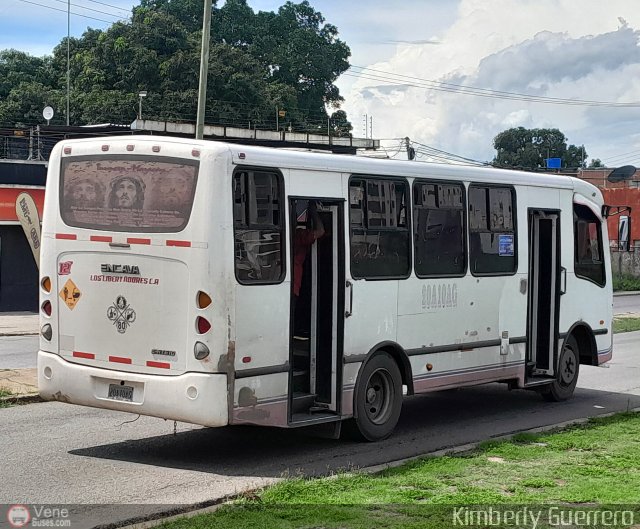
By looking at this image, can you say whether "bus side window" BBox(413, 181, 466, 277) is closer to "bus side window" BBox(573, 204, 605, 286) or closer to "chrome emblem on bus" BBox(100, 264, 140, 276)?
"bus side window" BBox(573, 204, 605, 286)

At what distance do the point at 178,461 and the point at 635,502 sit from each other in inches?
161

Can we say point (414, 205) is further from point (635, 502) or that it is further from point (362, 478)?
point (635, 502)

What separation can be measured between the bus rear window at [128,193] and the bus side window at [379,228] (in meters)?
2.04

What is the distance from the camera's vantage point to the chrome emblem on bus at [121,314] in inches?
363

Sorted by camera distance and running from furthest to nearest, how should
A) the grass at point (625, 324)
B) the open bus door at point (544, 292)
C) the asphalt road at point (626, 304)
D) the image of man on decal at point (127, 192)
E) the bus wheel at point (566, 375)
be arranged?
the asphalt road at point (626, 304), the grass at point (625, 324), the bus wheel at point (566, 375), the open bus door at point (544, 292), the image of man on decal at point (127, 192)

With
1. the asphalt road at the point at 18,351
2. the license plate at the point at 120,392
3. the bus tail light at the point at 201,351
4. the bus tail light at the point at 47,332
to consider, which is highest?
the bus tail light at the point at 47,332

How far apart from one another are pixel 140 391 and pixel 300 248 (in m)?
A: 2.18

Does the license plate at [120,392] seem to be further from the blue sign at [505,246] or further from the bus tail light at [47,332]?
the blue sign at [505,246]

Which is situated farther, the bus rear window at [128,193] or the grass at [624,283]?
the grass at [624,283]

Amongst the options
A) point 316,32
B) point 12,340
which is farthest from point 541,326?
point 316,32

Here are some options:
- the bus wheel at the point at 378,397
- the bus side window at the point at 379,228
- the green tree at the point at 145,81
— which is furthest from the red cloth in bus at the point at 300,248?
the green tree at the point at 145,81

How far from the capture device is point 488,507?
726 cm

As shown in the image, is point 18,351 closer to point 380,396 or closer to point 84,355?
point 84,355

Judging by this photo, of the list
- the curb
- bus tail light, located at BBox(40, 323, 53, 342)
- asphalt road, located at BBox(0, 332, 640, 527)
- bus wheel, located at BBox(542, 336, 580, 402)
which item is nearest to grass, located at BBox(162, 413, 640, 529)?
the curb
